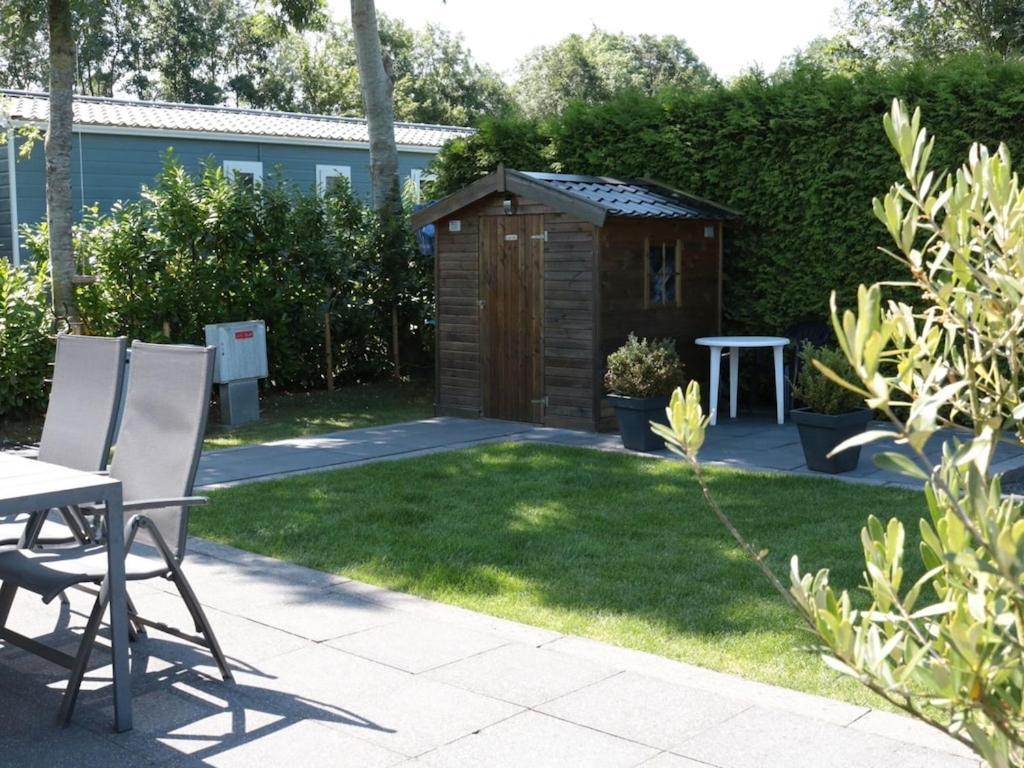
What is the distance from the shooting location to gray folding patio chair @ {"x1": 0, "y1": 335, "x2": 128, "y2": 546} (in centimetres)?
479

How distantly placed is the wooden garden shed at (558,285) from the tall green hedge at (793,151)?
0.34m

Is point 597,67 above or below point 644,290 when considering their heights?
above

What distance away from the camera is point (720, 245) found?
11.3 metres

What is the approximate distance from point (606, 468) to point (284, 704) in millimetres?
4616

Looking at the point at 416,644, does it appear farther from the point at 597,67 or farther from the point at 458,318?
the point at 597,67

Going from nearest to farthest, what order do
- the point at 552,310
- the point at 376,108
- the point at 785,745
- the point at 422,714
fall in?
the point at 785,745 → the point at 422,714 → the point at 552,310 → the point at 376,108

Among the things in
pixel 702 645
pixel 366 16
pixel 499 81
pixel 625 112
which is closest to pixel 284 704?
pixel 702 645

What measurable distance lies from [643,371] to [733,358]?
6.04 feet

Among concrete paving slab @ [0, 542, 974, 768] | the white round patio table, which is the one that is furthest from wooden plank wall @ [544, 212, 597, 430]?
concrete paving slab @ [0, 542, 974, 768]

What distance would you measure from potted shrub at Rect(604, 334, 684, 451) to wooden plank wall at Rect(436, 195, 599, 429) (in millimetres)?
759

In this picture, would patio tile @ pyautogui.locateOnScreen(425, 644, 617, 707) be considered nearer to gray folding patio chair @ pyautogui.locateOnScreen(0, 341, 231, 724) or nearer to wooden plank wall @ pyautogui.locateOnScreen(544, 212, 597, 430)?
gray folding patio chair @ pyautogui.locateOnScreen(0, 341, 231, 724)

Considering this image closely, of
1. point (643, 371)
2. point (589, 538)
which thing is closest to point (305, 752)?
point (589, 538)

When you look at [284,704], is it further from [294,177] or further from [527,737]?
[294,177]

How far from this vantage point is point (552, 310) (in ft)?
33.4
